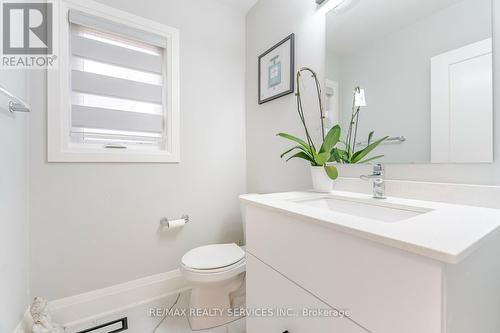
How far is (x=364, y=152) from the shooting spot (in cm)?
112

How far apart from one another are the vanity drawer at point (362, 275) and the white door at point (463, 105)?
25.3 inches

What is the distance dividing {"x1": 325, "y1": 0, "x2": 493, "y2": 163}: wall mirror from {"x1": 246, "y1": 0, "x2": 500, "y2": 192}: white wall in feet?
0.13

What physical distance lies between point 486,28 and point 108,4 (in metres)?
2.02

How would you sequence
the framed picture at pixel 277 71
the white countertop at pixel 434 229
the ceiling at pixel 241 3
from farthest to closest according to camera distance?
the ceiling at pixel 241 3 → the framed picture at pixel 277 71 → the white countertop at pixel 434 229

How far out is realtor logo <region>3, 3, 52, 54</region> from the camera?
43.7 inches

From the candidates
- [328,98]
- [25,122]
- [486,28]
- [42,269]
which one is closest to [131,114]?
[25,122]

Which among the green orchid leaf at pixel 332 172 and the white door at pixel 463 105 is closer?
the white door at pixel 463 105

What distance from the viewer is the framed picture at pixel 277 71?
1453mm

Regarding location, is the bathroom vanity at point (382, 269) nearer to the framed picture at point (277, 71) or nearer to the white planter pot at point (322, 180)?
the white planter pot at point (322, 180)

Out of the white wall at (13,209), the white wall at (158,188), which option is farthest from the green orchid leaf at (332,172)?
the white wall at (13,209)

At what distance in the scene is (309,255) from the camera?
2.22 feet

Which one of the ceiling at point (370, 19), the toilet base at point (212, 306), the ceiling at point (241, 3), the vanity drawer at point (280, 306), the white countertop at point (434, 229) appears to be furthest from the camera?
the ceiling at point (241, 3)

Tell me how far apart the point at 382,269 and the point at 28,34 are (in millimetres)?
2061

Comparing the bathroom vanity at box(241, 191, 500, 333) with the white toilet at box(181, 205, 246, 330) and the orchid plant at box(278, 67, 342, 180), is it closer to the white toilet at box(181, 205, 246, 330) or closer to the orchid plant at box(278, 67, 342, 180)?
the orchid plant at box(278, 67, 342, 180)
